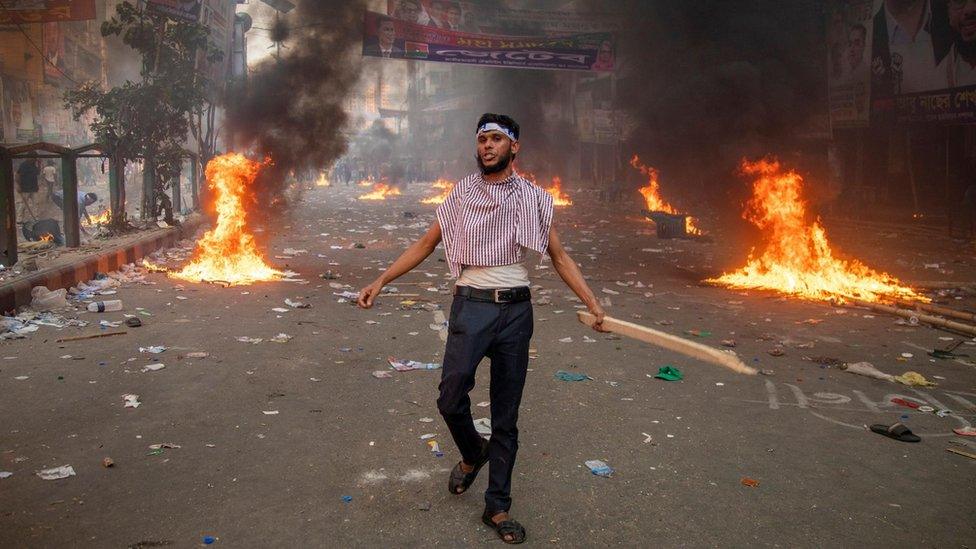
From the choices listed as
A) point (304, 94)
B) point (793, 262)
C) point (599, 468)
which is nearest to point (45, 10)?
point (304, 94)

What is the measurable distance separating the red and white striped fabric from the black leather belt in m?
0.10

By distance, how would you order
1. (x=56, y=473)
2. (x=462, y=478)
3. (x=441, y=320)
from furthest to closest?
(x=441, y=320) → (x=56, y=473) → (x=462, y=478)

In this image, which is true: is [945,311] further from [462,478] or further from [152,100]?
[152,100]

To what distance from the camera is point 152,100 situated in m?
14.3

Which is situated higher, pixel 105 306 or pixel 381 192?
pixel 381 192

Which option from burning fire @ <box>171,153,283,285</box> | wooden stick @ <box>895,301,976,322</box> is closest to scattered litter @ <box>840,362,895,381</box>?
wooden stick @ <box>895,301,976,322</box>

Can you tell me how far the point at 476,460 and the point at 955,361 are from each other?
4.44 meters

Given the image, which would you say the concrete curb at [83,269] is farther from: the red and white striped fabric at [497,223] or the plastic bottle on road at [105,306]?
the red and white striped fabric at [497,223]

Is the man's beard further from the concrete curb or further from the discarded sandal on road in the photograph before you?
the concrete curb

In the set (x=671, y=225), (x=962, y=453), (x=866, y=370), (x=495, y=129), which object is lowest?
(x=962, y=453)

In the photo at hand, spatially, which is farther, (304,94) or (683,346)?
(304,94)

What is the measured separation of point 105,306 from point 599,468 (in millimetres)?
5839

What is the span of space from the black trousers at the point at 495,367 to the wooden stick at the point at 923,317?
17.3 ft

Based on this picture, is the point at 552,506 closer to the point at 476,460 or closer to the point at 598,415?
the point at 476,460
